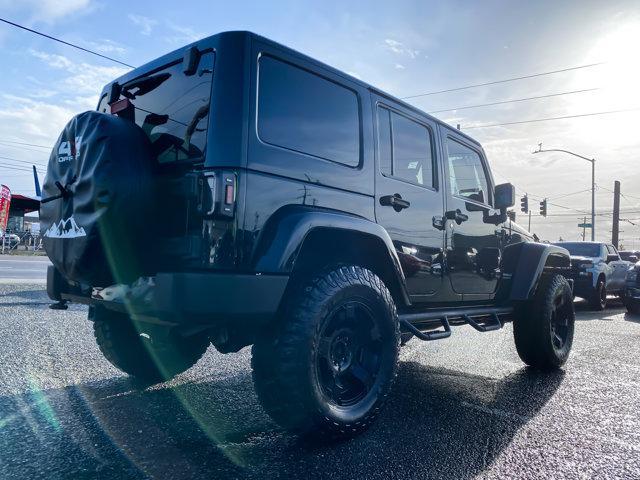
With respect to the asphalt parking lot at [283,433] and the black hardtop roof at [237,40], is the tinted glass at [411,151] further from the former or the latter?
the asphalt parking lot at [283,433]

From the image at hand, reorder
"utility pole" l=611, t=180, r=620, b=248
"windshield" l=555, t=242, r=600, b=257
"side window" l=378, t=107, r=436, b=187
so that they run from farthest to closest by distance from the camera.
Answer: "utility pole" l=611, t=180, r=620, b=248
"windshield" l=555, t=242, r=600, b=257
"side window" l=378, t=107, r=436, b=187

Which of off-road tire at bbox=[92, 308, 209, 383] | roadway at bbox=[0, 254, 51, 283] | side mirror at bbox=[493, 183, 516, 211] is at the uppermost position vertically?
side mirror at bbox=[493, 183, 516, 211]

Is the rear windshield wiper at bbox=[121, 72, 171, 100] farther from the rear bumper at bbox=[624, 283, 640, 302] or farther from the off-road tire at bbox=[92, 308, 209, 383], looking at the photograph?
the rear bumper at bbox=[624, 283, 640, 302]

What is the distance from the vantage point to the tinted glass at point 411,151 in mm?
3660

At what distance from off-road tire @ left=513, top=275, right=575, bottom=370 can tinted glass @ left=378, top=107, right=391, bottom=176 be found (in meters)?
2.38

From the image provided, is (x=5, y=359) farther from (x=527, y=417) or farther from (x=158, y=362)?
(x=527, y=417)

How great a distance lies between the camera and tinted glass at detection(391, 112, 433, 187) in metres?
3.66

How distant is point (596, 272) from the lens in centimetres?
1200

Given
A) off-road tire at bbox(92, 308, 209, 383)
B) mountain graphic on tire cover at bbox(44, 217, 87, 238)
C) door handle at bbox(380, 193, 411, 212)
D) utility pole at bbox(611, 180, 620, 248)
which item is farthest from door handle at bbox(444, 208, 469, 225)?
utility pole at bbox(611, 180, 620, 248)

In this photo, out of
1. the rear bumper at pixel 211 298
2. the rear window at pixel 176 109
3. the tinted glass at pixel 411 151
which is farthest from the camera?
the tinted glass at pixel 411 151

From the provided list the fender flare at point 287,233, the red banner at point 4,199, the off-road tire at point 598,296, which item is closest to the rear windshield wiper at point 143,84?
the fender flare at point 287,233

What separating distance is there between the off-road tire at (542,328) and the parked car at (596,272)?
21.7 feet

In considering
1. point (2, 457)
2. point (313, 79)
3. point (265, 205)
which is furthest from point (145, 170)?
point (2, 457)

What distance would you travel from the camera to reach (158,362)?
12.4 feet
